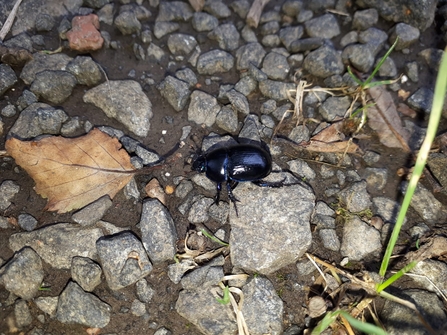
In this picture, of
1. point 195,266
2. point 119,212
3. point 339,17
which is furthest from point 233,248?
point 339,17

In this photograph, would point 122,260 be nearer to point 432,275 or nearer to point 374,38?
point 432,275

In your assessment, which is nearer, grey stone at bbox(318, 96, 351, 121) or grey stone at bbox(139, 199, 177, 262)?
grey stone at bbox(139, 199, 177, 262)

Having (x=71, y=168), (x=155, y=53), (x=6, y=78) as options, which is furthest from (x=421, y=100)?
(x=6, y=78)

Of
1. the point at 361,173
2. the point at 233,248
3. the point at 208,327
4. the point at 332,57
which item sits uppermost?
the point at 332,57

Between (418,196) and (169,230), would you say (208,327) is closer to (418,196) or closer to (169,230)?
(169,230)

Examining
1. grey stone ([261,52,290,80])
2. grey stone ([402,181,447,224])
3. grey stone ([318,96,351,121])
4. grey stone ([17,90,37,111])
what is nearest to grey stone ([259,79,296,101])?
grey stone ([261,52,290,80])

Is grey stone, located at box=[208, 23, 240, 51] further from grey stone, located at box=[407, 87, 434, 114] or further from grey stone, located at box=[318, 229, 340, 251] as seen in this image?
grey stone, located at box=[318, 229, 340, 251]
